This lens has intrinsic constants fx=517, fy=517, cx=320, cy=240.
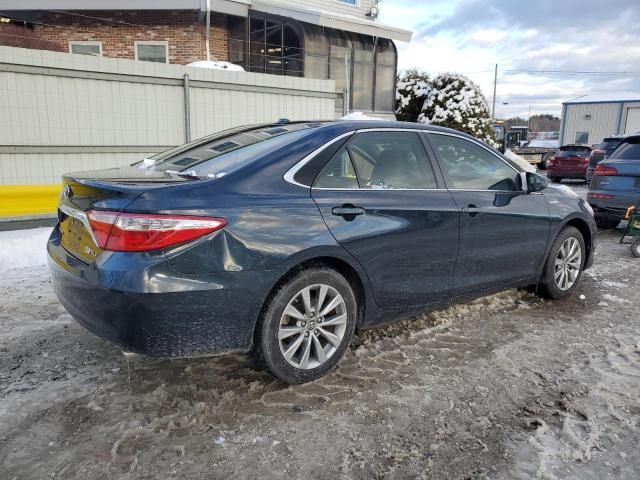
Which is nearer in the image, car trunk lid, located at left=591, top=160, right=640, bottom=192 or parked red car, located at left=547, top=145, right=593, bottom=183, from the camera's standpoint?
car trunk lid, located at left=591, top=160, right=640, bottom=192

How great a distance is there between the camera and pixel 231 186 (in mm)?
2826

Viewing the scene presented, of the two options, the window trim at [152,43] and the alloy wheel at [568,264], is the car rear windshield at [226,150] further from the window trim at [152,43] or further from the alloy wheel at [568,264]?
the window trim at [152,43]

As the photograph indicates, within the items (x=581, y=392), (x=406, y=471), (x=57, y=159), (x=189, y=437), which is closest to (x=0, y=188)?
(x=57, y=159)

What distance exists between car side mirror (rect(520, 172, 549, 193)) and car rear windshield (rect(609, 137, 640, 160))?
174 inches

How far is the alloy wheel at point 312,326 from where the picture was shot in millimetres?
3023

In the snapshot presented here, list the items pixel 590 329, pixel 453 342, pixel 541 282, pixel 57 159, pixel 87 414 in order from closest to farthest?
pixel 87 414
pixel 453 342
pixel 590 329
pixel 541 282
pixel 57 159

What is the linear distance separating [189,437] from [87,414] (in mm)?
630

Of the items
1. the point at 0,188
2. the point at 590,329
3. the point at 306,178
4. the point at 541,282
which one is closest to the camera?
the point at 306,178

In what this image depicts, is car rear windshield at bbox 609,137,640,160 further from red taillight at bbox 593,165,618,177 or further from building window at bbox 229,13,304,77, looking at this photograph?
building window at bbox 229,13,304,77

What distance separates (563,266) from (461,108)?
40.9 feet

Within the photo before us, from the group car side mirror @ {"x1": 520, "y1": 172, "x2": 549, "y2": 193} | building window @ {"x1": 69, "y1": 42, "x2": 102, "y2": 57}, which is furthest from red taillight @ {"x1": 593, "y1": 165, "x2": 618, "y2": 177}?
building window @ {"x1": 69, "y1": 42, "x2": 102, "y2": 57}

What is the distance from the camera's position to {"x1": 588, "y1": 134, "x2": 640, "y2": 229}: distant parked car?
760cm

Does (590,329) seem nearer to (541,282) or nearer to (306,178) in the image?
(541,282)

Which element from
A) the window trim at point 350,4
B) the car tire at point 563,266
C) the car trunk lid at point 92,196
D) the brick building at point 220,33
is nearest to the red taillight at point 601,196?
the car tire at point 563,266
